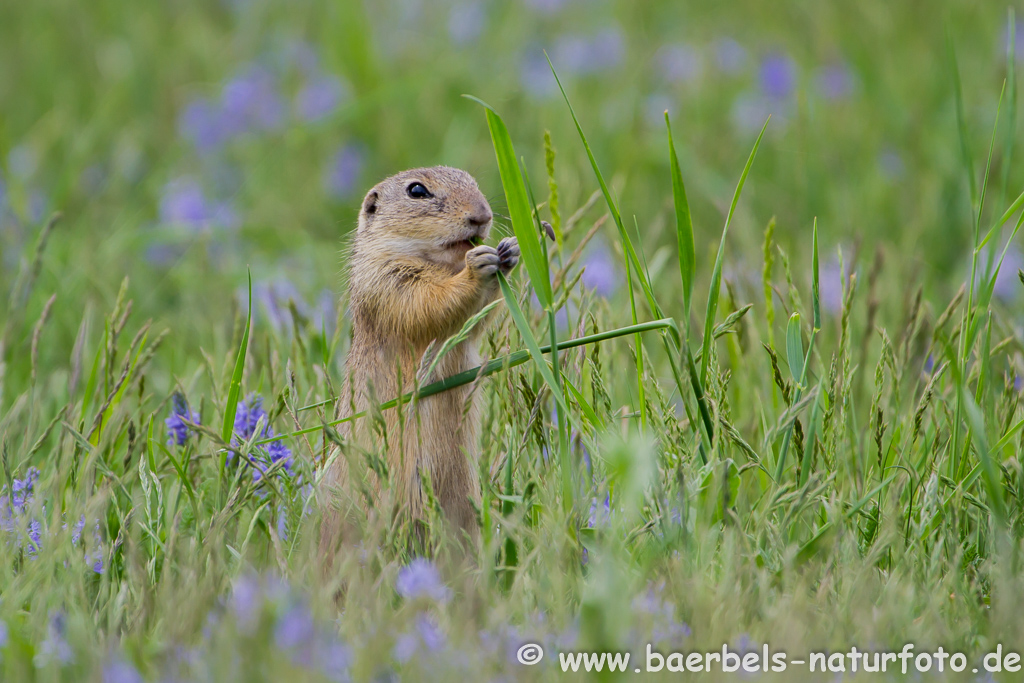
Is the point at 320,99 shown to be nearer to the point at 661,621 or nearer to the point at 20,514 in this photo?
the point at 20,514

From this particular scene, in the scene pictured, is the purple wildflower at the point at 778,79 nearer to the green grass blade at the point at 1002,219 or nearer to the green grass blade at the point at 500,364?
the green grass blade at the point at 1002,219

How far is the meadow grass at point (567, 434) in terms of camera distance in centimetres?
181

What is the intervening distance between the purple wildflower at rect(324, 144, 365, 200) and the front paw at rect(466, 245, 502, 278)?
12.1 ft

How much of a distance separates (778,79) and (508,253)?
4433 mm

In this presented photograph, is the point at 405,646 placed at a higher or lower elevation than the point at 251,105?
lower

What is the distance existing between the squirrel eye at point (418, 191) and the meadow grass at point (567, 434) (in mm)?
348

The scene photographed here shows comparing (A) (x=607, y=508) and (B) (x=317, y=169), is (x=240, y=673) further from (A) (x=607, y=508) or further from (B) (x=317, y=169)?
(B) (x=317, y=169)

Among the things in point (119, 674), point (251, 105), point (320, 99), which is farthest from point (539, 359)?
point (251, 105)

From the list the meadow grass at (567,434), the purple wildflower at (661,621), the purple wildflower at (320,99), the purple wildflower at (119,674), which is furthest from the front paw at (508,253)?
the purple wildflower at (320,99)

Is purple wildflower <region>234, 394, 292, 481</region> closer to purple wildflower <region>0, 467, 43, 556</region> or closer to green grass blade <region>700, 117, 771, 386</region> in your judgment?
purple wildflower <region>0, 467, 43, 556</region>

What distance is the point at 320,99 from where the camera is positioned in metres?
6.67

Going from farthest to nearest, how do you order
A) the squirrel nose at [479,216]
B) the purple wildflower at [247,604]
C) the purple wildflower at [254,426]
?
the squirrel nose at [479,216], the purple wildflower at [254,426], the purple wildflower at [247,604]

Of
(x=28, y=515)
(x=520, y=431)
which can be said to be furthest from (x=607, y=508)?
(x=28, y=515)

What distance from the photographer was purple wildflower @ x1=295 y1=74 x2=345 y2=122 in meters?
6.61
